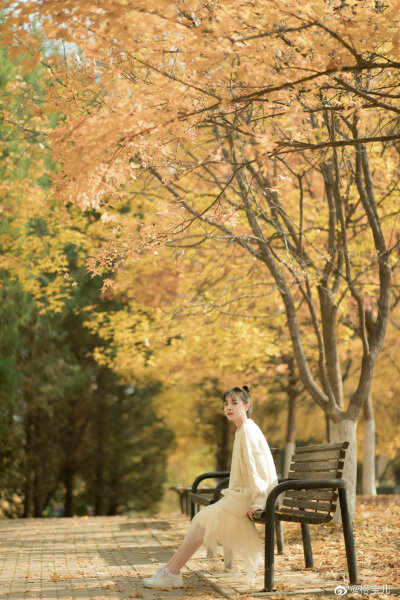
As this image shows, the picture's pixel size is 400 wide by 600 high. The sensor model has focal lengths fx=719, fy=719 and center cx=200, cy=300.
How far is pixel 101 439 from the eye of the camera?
24969 millimetres

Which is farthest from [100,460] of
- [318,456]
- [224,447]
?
[318,456]

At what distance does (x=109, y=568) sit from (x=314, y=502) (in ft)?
7.51

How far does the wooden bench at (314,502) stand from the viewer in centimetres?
553

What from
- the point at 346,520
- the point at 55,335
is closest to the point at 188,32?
the point at 346,520

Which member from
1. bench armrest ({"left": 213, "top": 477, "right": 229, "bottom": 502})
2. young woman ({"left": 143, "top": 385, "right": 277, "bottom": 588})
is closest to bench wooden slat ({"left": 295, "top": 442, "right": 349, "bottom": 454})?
young woman ({"left": 143, "top": 385, "right": 277, "bottom": 588})

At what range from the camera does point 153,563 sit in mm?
7250

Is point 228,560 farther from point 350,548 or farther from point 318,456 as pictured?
point 350,548

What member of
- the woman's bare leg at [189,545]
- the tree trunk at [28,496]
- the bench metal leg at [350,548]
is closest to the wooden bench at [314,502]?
the bench metal leg at [350,548]

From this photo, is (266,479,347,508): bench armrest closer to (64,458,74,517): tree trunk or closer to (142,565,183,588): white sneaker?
(142,565,183,588): white sneaker

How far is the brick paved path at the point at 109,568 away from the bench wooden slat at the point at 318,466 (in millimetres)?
889

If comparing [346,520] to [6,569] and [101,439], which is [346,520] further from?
[101,439]

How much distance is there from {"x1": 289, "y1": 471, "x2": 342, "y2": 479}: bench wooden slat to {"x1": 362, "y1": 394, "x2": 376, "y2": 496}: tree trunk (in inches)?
300

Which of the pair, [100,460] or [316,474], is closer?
[316,474]

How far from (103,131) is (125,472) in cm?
2231
